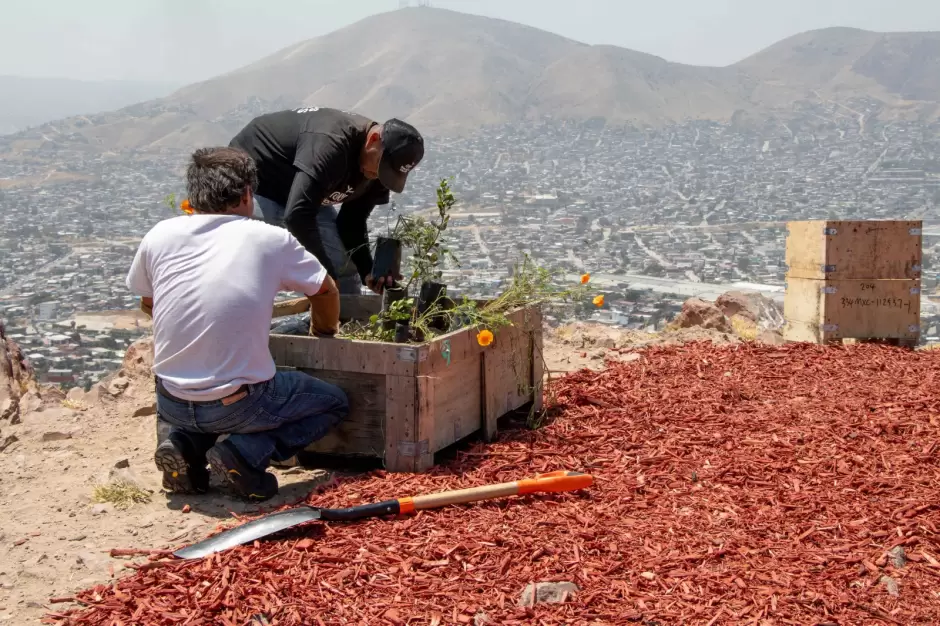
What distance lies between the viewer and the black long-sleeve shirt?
16.2 ft

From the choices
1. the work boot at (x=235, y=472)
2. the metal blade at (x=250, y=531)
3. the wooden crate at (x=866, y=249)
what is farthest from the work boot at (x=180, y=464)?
the wooden crate at (x=866, y=249)

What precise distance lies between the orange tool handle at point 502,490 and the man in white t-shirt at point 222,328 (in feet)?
2.49

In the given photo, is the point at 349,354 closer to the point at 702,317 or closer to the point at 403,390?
the point at 403,390

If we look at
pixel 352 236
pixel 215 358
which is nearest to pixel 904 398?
pixel 352 236

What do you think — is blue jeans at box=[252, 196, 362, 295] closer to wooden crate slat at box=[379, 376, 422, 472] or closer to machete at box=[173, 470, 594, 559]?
wooden crate slat at box=[379, 376, 422, 472]

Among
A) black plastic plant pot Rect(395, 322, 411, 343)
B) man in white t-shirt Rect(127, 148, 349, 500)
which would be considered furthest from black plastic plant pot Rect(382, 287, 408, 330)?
man in white t-shirt Rect(127, 148, 349, 500)

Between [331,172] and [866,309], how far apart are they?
5.21 m

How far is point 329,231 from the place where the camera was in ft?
19.1

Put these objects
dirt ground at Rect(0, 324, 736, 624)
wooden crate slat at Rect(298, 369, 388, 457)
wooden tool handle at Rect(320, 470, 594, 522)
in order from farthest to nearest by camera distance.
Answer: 1. wooden crate slat at Rect(298, 369, 388, 457)
2. wooden tool handle at Rect(320, 470, 594, 522)
3. dirt ground at Rect(0, 324, 736, 624)

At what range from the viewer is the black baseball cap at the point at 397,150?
16.6 ft

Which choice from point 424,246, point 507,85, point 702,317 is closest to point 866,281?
point 702,317

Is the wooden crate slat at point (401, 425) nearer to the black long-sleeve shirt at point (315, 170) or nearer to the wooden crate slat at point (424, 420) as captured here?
the wooden crate slat at point (424, 420)

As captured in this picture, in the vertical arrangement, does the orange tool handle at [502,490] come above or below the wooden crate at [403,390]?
below

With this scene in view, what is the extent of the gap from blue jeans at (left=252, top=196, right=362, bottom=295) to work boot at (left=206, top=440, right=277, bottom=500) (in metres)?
1.78
